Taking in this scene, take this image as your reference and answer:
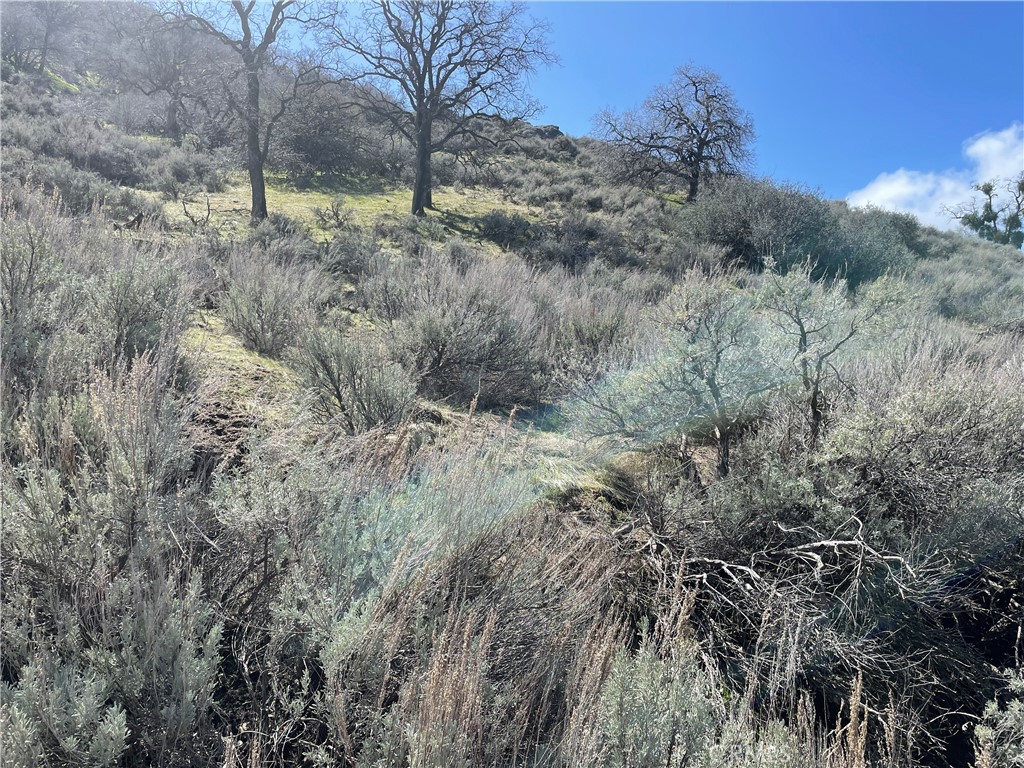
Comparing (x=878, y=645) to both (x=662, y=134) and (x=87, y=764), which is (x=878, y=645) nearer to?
(x=87, y=764)

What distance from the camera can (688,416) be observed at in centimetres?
379

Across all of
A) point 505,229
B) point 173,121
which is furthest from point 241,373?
point 173,121

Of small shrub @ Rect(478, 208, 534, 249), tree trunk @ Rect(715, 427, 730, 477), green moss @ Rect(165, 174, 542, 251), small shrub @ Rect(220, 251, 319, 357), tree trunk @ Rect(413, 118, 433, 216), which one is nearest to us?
tree trunk @ Rect(715, 427, 730, 477)

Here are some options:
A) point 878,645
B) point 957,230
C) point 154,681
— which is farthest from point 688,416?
point 957,230

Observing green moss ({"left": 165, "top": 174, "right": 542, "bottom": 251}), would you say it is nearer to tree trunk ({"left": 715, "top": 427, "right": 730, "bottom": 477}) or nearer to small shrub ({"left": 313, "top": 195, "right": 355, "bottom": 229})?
small shrub ({"left": 313, "top": 195, "right": 355, "bottom": 229})

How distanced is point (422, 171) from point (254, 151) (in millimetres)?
5379

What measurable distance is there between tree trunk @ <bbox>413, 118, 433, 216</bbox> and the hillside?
36.2 feet

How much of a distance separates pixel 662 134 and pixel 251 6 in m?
17.1

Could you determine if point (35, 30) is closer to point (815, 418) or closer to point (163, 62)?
point (163, 62)

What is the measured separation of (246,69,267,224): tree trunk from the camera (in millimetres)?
12008

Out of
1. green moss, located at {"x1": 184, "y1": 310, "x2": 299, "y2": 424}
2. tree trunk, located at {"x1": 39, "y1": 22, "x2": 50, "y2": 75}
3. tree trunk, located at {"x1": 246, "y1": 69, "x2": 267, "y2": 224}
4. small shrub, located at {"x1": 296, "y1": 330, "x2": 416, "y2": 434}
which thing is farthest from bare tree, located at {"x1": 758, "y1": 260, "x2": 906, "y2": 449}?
tree trunk, located at {"x1": 39, "y1": 22, "x2": 50, "y2": 75}

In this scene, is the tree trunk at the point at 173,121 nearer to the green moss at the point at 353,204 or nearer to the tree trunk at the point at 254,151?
the green moss at the point at 353,204

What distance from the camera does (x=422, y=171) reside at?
54.1 feet

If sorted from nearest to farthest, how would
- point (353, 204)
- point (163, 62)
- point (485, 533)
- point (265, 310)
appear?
point (485, 533)
point (265, 310)
point (353, 204)
point (163, 62)
